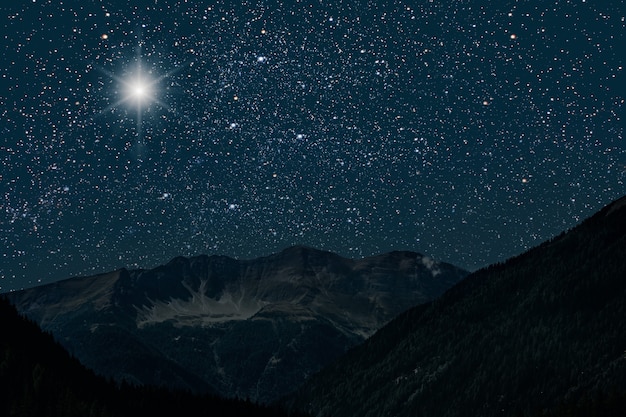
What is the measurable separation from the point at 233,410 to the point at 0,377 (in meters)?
69.2

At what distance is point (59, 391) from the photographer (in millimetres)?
141500

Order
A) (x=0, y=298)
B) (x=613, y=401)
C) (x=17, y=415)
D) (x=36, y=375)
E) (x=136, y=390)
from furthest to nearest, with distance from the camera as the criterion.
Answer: (x=0, y=298), (x=136, y=390), (x=613, y=401), (x=36, y=375), (x=17, y=415)

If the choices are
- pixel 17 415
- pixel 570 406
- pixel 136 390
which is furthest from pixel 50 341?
pixel 570 406

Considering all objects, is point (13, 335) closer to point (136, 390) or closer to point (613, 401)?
point (136, 390)

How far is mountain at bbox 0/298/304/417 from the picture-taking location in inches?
5389

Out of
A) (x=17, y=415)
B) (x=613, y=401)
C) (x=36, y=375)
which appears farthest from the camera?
(x=613, y=401)

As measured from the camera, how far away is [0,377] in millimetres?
144125

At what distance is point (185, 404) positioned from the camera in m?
180

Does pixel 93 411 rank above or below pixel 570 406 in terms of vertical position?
above

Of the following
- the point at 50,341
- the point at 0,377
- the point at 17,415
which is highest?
the point at 50,341

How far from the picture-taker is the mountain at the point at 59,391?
137m

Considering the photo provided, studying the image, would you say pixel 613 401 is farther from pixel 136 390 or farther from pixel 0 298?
pixel 0 298

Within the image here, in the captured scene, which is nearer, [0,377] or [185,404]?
[0,377]

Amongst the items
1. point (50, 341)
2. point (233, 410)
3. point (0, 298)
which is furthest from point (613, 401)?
point (0, 298)
